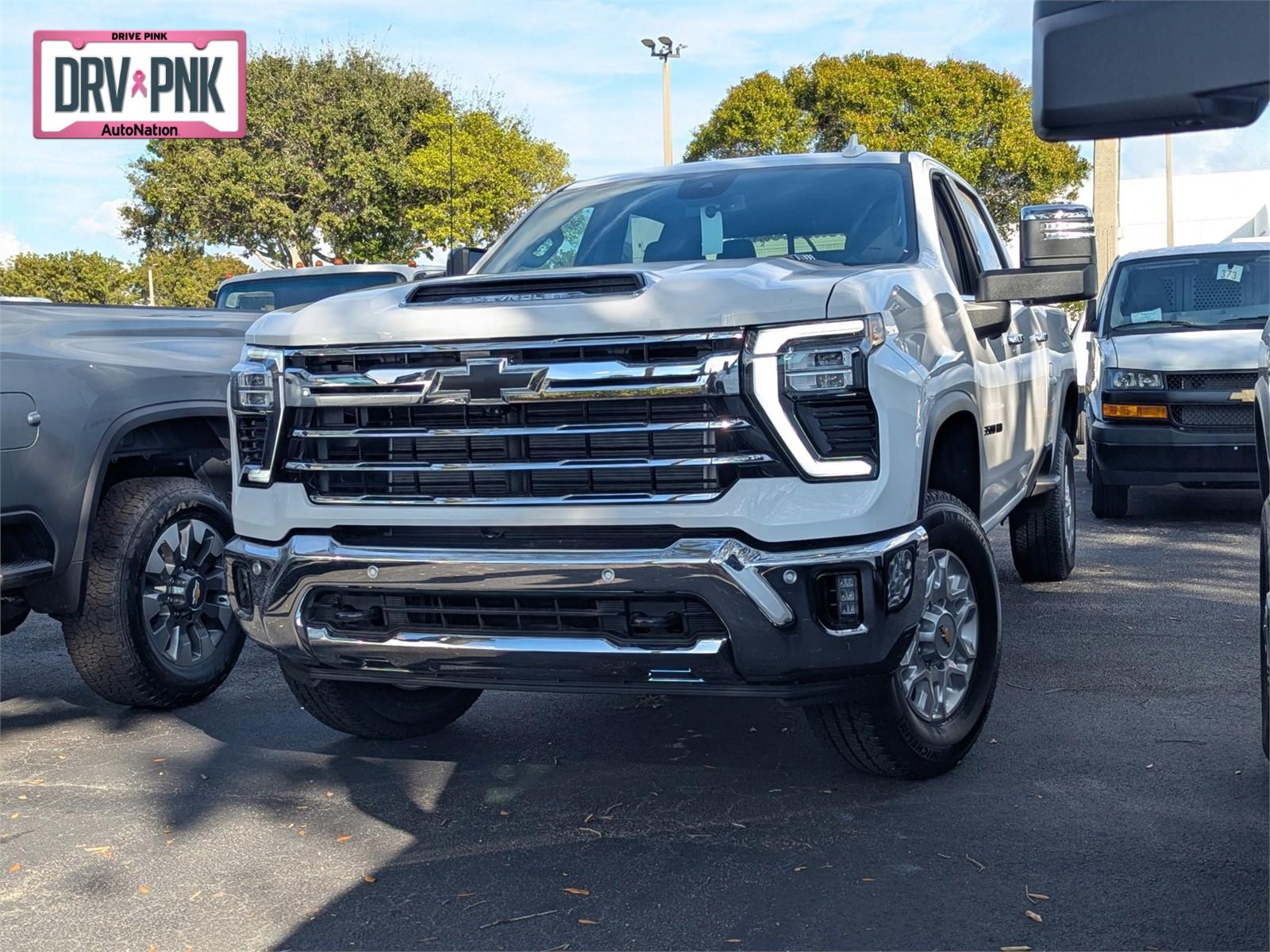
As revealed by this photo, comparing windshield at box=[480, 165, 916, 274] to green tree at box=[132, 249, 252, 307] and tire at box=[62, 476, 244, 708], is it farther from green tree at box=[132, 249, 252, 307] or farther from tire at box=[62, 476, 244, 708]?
green tree at box=[132, 249, 252, 307]

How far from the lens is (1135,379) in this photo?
Answer: 32.7ft

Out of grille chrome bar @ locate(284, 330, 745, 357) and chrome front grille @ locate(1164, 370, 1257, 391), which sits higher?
chrome front grille @ locate(1164, 370, 1257, 391)

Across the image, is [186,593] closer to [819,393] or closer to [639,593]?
[639,593]

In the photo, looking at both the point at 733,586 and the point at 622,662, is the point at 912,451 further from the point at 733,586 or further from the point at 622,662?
the point at 622,662

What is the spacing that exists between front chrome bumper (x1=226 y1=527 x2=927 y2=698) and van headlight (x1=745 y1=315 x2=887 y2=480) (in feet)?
0.76

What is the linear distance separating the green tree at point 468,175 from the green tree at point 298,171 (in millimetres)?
620

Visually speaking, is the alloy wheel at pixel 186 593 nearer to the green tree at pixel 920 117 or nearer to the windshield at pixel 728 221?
the windshield at pixel 728 221

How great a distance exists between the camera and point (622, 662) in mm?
3740

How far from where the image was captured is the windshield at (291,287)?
35.9 feet

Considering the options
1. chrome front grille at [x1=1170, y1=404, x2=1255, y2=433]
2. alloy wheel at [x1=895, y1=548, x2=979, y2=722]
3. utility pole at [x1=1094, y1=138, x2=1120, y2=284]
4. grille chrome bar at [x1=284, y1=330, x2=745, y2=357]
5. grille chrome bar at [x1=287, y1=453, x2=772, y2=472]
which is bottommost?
alloy wheel at [x1=895, y1=548, x2=979, y2=722]

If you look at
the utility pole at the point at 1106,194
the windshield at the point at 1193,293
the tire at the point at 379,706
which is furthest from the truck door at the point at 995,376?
the utility pole at the point at 1106,194

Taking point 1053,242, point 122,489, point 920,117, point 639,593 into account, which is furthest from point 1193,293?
point 920,117

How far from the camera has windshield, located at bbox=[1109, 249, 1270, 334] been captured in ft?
34.2

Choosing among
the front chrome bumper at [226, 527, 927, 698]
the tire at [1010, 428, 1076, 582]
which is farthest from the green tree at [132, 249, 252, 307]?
the front chrome bumper at [226, 527, 927, 698]
